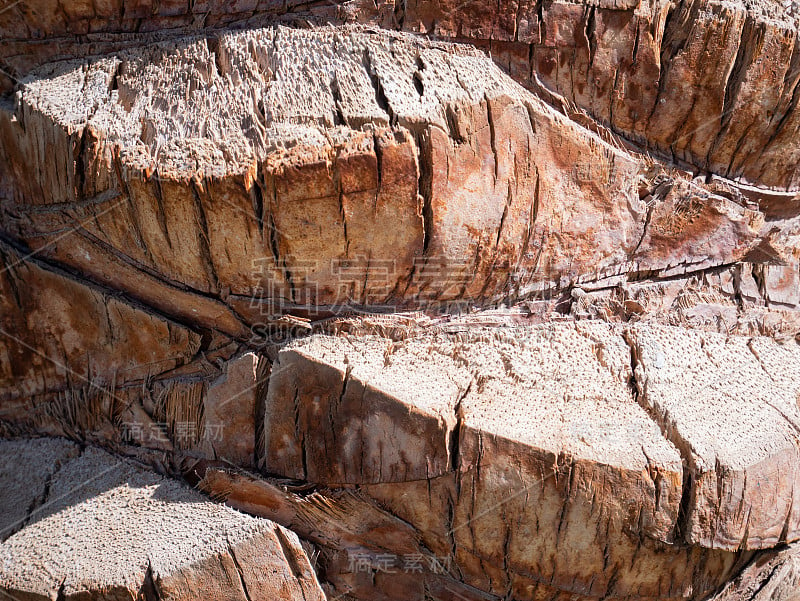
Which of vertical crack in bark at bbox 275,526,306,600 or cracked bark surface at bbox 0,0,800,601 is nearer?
cracked bark surface at bbox 0,0,800,601

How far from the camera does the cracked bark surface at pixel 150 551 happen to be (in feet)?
7.43

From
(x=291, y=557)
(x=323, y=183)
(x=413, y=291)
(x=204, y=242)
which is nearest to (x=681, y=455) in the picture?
(x=413, y=291)

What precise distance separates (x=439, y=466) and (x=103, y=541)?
49.4 inches

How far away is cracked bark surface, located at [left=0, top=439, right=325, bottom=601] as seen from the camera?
7.43 feet

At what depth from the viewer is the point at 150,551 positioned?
7.54ft

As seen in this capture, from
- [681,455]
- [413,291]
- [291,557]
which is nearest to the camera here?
[681,455]

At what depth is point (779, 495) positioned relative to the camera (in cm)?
225

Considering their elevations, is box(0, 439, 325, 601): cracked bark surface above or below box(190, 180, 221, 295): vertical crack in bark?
below

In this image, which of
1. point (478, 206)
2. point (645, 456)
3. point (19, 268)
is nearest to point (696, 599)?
point (645, 456)

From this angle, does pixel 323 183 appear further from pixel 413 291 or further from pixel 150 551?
pixel 150 551

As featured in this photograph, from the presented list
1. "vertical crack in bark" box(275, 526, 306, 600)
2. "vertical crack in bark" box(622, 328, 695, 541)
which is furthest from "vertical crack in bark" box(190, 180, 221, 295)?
"vertical crack in bark" box(622, 328, 695, 541)

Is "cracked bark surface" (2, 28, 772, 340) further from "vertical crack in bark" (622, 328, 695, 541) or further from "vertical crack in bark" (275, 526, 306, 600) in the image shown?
"vertical crack in bark" (275, 526, 306, 600)

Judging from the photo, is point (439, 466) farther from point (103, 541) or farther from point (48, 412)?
point (48, 412)

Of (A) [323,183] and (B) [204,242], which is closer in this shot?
(A) [323,183]
